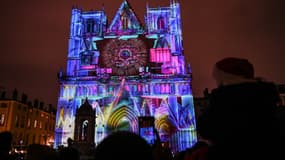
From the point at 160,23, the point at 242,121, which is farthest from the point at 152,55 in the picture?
the point at 242,121

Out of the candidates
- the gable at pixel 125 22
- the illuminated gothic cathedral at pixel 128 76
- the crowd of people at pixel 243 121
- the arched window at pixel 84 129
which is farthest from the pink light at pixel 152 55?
the crowd of people at pixel 243 121

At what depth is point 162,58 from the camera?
3142cm

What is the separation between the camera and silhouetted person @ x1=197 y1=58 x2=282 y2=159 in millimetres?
1911

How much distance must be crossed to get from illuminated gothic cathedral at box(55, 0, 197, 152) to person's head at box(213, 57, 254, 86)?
21.7 metres

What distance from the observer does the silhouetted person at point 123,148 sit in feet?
4.35

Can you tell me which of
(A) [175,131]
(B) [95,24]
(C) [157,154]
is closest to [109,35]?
(B) [95,24]

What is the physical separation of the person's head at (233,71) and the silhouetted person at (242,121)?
8 cm

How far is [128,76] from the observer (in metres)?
30.1

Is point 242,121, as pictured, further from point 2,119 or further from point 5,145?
point 2,119

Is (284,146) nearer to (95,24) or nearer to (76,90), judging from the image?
(76,90)

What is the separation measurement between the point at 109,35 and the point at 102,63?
438cm

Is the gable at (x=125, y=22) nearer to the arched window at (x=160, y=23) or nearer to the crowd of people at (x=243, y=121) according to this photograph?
the arched window at (x=160, y=23)

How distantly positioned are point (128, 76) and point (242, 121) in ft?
92.8

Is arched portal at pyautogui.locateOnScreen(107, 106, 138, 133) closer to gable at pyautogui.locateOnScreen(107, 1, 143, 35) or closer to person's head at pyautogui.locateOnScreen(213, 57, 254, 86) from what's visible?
gable at pyautogui.locateOnScreen(107, 1, 143, 35)
